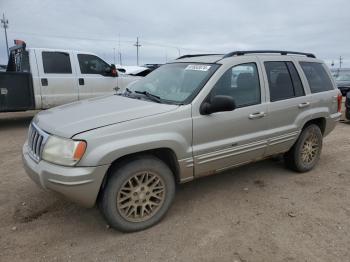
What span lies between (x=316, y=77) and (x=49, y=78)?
619 centimetres

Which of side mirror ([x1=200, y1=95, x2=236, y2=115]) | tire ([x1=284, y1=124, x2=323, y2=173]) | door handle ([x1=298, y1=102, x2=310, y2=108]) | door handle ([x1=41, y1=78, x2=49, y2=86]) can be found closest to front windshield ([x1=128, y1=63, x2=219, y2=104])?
side mirror ([x1=200, y1=95, x2=236, y2=115])

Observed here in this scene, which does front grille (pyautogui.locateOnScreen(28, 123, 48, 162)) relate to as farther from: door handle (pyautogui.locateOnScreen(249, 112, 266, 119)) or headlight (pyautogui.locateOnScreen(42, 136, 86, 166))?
door handle (pyautogui.locateOnScreen(249, 112, 266, 119))

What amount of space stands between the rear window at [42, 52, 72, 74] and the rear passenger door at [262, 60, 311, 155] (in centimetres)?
580

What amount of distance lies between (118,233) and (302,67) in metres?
3.41

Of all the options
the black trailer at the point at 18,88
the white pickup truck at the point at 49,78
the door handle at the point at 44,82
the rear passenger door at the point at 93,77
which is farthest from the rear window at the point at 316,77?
the black trailer at the point at 18,88

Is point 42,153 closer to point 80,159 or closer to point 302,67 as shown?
point 80,159

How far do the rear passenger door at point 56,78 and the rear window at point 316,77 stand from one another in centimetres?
591

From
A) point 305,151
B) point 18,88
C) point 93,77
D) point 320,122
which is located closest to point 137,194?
point 305,151

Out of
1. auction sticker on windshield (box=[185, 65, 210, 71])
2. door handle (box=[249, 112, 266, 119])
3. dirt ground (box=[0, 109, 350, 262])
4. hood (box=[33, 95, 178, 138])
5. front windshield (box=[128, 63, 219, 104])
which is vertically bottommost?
dirt ground (box=[0, 109, 350, 262])

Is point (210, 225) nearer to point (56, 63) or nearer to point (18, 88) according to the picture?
point (18, 88)

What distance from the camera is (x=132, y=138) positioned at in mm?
2930

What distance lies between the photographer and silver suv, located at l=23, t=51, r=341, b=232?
2812 millimetres

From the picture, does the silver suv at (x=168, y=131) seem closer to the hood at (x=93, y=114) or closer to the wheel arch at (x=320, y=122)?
the hood at (x=93, y=114)

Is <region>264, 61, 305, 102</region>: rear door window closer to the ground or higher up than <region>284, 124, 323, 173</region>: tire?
higher up
